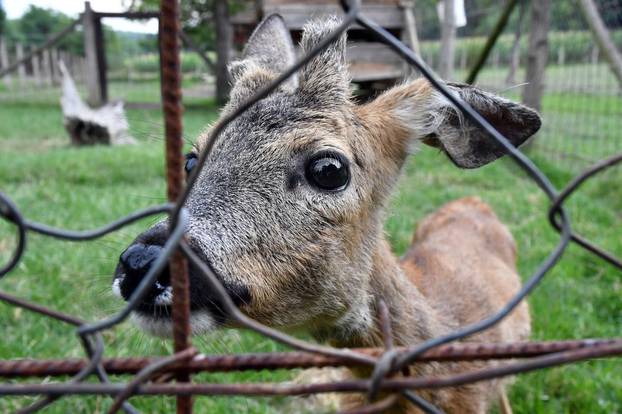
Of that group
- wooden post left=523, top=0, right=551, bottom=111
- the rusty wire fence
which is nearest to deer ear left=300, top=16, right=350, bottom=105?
the rusty wire fence

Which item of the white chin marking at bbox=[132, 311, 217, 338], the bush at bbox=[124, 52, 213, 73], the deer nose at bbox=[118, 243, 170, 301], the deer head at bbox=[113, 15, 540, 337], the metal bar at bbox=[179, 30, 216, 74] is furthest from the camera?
the bush at bbox=[124, 52, 213, 73]

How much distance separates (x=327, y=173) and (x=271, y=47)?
1.55 meters

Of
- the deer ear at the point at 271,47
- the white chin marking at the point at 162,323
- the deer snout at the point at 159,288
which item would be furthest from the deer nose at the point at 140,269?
the deer ear at the point at 271,47

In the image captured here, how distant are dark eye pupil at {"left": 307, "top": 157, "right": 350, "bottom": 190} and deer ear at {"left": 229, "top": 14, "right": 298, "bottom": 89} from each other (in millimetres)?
1296

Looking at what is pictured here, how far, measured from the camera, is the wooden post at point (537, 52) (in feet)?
29.5

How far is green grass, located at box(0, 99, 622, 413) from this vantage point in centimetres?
327

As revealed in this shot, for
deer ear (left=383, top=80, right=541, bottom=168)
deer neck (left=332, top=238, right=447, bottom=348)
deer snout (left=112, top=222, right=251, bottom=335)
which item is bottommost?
deer neck (left=332, top=238, right=447, bottom=348)

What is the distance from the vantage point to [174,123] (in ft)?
3.50

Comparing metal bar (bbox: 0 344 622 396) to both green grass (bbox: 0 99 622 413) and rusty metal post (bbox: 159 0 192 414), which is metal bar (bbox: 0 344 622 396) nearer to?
rusty metal post (bbox: 159 0 192 414)

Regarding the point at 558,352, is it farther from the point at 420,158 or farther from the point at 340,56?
the point at 420,158

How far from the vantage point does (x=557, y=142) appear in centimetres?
962

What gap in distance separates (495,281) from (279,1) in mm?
6308

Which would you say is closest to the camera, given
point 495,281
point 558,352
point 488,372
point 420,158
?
point 488,372

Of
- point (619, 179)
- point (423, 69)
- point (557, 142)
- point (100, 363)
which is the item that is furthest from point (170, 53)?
point (557, 142)
